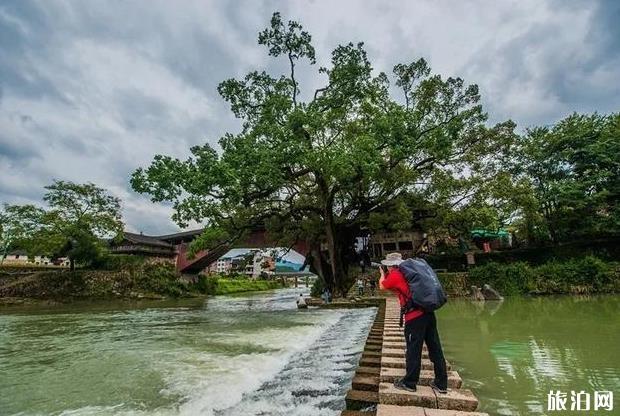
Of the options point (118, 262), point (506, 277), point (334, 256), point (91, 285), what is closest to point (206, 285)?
point (118, 262)

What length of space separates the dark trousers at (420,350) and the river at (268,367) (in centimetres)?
66

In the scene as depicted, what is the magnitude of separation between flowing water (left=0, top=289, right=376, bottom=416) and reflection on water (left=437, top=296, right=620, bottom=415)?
1.71 metres

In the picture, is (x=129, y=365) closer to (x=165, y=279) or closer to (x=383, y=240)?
(x=383, y=240)

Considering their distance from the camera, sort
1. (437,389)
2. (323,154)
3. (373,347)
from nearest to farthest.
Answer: (437,389), (373,347), (323,154)

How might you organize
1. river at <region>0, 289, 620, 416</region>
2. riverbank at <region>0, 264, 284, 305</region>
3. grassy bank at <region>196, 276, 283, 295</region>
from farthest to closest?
grassy bank at <region>196, 276, 283, 295</region> < riverbank at <region>0, 264, 284, 305</region> < river at <region>0, 289, 620, 416</region>

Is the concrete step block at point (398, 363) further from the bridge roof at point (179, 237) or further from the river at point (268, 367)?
the bridge roof at point (179, 237)

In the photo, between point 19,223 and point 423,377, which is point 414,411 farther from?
point 19,223

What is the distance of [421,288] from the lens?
3529 mm

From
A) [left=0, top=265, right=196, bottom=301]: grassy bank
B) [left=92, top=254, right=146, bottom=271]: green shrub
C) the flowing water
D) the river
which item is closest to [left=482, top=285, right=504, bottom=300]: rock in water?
the river

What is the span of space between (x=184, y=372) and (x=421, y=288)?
413 centimetres

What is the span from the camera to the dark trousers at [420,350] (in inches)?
136

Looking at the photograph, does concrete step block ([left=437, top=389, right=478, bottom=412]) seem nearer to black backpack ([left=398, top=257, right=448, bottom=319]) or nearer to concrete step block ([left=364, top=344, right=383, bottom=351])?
black backpack ([left=398, top=257, right=448, bottom=319])

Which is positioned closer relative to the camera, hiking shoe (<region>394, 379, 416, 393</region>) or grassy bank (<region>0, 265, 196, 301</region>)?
hiking shoe (<region>394, 379, 416, 393</region>)

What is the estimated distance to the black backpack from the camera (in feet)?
11.4
